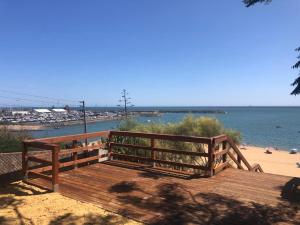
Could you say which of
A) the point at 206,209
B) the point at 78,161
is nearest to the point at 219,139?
the point at 206,209

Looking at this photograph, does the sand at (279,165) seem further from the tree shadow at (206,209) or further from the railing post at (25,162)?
the railing post at (25,162)

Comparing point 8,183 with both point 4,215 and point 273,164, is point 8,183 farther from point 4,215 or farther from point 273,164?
point 273,164

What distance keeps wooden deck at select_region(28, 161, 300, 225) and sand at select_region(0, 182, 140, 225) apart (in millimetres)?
260

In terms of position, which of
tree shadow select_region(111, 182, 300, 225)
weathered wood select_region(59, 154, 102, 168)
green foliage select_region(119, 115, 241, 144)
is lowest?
tree shadow select_region(111, 182, 300, 225)

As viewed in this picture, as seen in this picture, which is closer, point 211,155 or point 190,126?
point 211,155

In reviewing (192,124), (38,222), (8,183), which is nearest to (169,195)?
(38,222)

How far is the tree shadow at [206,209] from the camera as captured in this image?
510cm

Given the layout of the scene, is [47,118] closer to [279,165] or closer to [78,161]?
[279,165]

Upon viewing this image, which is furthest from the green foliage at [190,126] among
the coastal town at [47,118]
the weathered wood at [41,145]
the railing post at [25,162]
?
Answer: the coastal town at [47,118]

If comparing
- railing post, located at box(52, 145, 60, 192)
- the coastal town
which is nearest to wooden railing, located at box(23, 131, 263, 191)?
railing post, located at box(52, 145, 60, 192)

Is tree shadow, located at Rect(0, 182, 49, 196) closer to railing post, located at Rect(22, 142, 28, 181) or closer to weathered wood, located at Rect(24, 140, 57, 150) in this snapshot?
railing post, located at Rect(22, 142, 28, 181)

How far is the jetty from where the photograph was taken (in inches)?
211

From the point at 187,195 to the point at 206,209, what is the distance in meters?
0.85

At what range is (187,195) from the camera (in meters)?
6.41
